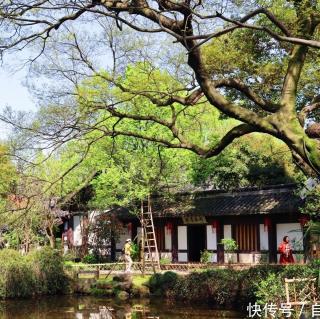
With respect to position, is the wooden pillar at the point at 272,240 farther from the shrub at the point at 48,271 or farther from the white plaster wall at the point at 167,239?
the shrub at the point at 48,271

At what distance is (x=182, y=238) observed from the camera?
90.2ft

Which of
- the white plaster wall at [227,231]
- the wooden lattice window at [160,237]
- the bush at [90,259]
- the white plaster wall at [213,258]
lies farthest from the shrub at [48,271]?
the white plaster wall at [227,231]

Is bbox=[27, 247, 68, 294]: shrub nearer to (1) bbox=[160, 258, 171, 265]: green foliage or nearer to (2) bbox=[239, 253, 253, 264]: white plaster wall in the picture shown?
(1) bbox=[160, 258, 171, 265]: green foliage

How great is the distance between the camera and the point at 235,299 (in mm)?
17078

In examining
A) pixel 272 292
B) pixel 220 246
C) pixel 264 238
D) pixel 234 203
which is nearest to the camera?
pixel 272 292

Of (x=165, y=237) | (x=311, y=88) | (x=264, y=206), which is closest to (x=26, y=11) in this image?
(x=311, y=88)

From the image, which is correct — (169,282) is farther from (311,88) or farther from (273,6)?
(273,6)

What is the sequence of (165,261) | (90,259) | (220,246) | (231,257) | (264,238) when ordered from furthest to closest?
(90,259) < (165,261) < (220,246) < (231,257) < (264,238)

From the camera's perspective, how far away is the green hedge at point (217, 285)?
16250mm

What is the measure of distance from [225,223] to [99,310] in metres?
8.99

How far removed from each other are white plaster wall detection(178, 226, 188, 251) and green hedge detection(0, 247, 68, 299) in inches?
265

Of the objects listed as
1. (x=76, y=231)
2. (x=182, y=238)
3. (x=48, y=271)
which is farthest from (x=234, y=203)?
(x=76, y=231)

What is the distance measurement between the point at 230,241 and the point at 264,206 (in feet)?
6.94

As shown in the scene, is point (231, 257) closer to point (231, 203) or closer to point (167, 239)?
point (231, 203)
